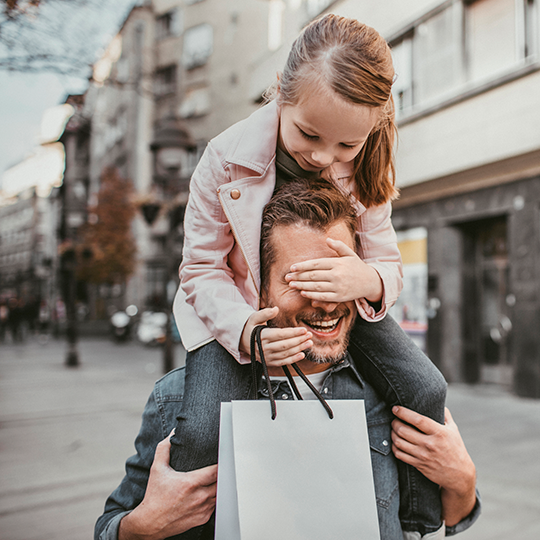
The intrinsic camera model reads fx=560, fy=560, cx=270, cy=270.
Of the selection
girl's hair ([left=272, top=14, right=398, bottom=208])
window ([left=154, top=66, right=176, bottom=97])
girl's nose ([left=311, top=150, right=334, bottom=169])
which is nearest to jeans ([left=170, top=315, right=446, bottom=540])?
girl's nose ([left=311, top=150, right=334, bottom=169])

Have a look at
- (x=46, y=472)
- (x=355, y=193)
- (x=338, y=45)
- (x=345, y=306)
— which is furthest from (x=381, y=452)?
(x=46, y=472)

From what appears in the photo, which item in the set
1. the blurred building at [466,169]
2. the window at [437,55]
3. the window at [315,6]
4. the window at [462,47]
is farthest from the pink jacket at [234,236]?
the window at [315,6]

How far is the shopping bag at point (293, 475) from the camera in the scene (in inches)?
46.3

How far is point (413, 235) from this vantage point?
1152cm

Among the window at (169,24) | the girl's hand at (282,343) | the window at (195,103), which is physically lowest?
the girl's hand at (282,343)

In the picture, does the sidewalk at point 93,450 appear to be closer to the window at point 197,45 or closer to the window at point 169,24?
the window at point 197,45

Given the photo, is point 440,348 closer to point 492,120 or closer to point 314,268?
point 492,120

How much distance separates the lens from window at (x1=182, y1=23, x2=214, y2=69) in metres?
25.9

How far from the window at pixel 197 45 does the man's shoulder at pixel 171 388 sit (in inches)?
1034

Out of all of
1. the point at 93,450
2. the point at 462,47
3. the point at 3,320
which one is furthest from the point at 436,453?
the point at 3,320

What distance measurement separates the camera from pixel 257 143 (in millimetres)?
1503

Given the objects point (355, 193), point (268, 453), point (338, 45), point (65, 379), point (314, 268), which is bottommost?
point (65, 379)

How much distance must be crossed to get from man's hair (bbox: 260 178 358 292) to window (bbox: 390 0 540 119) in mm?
7595

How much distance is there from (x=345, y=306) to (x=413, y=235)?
1045cm
